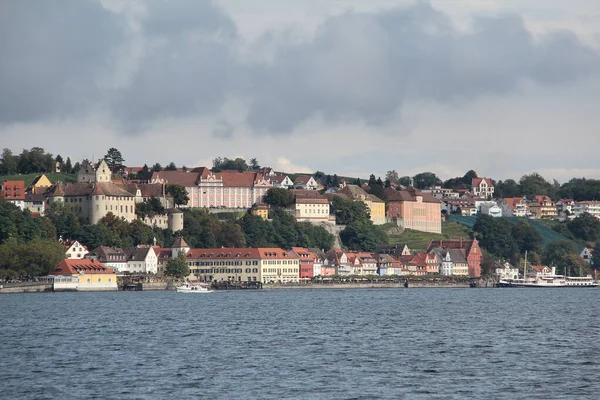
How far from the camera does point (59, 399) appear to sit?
111ft

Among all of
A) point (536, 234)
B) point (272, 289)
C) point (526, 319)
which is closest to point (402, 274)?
point (272, 289)

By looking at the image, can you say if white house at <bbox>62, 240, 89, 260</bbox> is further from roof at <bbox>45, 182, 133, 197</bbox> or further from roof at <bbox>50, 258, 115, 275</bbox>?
roof at <bbox>45, 182, 133, 197</bbox>

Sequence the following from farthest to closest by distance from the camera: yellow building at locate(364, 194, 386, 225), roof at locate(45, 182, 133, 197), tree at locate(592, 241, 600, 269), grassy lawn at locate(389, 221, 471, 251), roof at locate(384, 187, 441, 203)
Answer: roof at locate(384, 187, 441, 203)
tree at locate(592, 241, 600, 269)
yellow building at locate(364, 194, 386, 225)
grassy lawn at locate(389, 221, 471, 251)
roof at locate(45, 182, 133, 197)

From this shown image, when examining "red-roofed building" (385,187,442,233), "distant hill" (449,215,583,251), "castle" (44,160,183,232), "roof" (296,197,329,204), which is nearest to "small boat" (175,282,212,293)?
"castle" (44,160,183,232)

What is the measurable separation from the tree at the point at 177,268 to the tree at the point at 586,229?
8581cm

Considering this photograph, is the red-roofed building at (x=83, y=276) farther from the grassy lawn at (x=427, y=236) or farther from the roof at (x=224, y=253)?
the grassy lawn at (x=427, y=236)

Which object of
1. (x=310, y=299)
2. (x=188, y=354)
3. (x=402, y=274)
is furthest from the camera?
(x=402, y=274)

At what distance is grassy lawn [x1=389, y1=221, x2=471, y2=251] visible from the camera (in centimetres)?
15875

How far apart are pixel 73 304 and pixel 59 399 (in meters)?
48.8

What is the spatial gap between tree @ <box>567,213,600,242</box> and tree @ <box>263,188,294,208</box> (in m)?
53.9

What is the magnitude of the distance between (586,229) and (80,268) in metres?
100

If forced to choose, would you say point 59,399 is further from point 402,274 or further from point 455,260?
point 455,260

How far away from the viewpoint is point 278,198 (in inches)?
5969

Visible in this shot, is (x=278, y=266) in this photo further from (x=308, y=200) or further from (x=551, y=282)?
(x=551, y=282)
